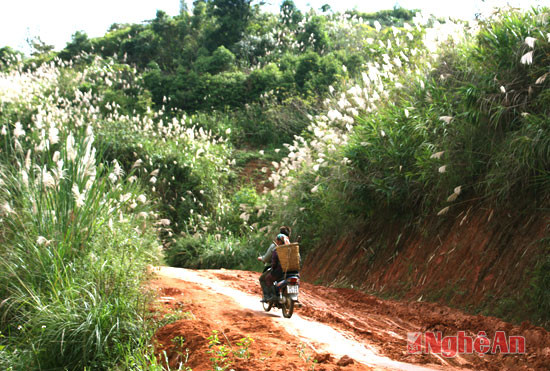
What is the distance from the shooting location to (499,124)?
28.9 ft

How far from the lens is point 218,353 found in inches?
212

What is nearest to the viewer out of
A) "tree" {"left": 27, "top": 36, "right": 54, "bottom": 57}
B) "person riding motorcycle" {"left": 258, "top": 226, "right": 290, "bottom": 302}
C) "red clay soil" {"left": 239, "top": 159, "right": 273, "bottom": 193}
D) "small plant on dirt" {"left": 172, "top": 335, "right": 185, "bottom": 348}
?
"small plant on dirt" {"left": 172, "top": 335, "right": 185, "bottom": 348}

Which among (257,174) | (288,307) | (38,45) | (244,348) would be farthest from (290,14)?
(244,348)

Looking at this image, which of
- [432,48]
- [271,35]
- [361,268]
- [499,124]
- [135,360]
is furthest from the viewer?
[271,35]

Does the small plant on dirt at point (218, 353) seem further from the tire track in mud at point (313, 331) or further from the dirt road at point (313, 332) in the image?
the tire track in mud at point (313, 331)

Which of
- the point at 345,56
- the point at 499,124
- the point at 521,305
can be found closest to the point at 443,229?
the point at 499,124

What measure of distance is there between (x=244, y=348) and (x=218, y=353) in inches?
10.5

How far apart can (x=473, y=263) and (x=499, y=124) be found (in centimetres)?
215

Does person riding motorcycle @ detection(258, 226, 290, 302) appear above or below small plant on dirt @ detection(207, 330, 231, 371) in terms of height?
above

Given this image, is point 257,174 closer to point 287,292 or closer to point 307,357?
point 287,292

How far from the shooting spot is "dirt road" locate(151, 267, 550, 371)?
211 inches

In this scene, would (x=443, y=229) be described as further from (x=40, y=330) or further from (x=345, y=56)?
(x=345, y=56)

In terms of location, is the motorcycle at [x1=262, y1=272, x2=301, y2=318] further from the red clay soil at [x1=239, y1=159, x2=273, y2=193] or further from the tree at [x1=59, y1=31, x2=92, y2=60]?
the tree at [x1=59, y1=31, x2=92, y2=60]

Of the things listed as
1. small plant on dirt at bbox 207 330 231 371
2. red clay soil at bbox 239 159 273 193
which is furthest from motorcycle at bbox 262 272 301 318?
red clay soil at bbox 239 159 273 193
